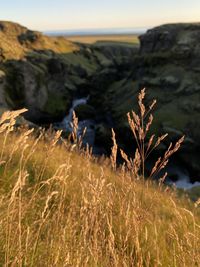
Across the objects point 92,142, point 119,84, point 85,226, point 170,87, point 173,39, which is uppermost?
point 85,226

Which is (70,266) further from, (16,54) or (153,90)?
(16,54)

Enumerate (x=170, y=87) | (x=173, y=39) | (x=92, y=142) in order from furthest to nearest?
1. (x=173, y=39)
2. (x=170, y=87)
3. (x=92, y=142)

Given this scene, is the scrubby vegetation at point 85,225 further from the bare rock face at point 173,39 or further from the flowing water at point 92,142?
the bare rock face at point 173,39

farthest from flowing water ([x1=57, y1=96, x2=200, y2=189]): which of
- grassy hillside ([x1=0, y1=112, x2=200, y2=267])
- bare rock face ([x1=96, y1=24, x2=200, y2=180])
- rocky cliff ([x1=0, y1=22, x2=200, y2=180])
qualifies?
grassy hillside ([x1=0, y1=112, x2=200, y2=267])

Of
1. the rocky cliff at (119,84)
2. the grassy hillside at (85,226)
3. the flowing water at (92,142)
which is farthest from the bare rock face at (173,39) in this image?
the grassy hillside at (85,226)

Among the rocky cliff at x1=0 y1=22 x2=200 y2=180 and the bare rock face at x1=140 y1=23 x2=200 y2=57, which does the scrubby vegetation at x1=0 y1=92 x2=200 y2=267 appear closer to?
the rocky cliff at x1=0 y1=22 x2=200 y2=180

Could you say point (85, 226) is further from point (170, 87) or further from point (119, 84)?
point (119, 84)

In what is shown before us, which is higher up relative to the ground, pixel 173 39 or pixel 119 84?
pixel 173 39

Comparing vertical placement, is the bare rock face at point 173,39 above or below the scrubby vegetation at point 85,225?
below

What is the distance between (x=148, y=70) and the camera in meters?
45.2

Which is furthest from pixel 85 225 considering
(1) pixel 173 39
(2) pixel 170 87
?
(1) pixel 173 39

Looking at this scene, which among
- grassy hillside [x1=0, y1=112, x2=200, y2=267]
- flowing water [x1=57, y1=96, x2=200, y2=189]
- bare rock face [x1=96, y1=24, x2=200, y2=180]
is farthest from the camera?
bare rock face [x1=96, y1=24, x2=200, y2=180]

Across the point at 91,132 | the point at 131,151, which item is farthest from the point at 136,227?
the point at 91,132

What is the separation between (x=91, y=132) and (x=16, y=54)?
1166 centimetres
